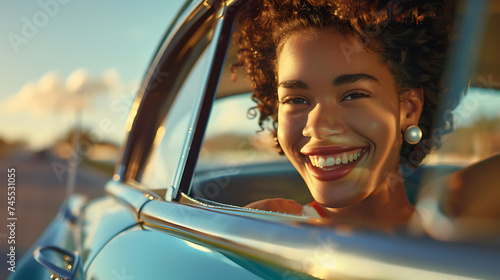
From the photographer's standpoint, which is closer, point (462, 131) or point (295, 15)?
point (462, 131)

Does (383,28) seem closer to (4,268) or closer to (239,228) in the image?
(239,228)

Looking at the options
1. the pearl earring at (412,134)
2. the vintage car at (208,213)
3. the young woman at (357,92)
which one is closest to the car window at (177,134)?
the vintage car at (208,213)

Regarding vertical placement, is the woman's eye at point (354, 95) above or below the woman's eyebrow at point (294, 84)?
below

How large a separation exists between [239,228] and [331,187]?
0.33 metres

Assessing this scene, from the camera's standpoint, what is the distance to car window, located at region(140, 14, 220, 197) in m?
1.59

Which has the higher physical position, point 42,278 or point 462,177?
point 462,177

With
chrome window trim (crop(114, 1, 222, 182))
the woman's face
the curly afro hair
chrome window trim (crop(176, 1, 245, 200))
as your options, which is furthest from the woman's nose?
chrome window trim (crop(114, 1, 222, 182))

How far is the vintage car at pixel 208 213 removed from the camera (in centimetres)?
67

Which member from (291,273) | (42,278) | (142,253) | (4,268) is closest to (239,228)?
(291,273)

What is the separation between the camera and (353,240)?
725 mm

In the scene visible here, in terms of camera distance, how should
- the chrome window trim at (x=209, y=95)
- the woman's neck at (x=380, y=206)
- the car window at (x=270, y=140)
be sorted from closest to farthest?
the car window at (x=270, y=140)
the woman's neck at (x=380, y=206)
the chrome window trim at (x=209, y=95)

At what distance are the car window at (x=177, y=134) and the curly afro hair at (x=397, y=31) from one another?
13.0 inches

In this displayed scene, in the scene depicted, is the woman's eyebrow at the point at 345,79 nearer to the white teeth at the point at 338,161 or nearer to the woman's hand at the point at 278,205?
the white teeth at the point at 338,161

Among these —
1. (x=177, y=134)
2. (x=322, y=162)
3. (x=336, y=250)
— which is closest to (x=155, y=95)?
(x=177, y=134)
